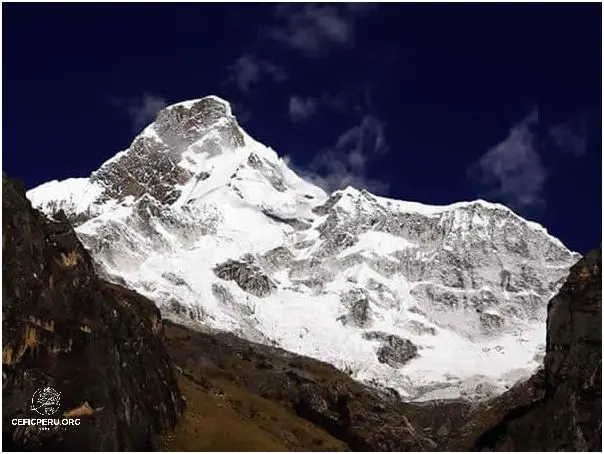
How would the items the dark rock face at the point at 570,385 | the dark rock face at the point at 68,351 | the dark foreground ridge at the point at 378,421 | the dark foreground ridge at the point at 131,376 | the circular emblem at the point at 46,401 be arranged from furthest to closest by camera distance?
the dark foreground ridge at the point at 378,421 → the dark rock face at the point at 570,385 → the dark foreground ridge at the point at 131,376 → the dark rock face at the point at 68,351 → the circular emblem at the point at 46,401

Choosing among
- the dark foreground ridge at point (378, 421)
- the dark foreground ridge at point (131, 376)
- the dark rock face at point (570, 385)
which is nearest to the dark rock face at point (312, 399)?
the dark foreground ridge at point (378, 421)

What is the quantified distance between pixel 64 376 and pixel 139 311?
83.8 feet

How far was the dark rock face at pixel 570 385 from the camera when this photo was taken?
60031 mm

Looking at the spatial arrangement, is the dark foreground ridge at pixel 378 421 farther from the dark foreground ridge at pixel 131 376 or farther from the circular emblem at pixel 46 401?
the circular emblem at pixel 46 401

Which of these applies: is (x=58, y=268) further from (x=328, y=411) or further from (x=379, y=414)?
(x=379, y=414)

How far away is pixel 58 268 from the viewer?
2307 inches

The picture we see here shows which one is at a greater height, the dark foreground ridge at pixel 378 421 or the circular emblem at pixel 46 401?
the dark foreground ridge at pixel 378 421

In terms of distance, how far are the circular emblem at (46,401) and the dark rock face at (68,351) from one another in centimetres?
31

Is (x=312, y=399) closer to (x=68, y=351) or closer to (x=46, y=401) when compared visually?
(x=68, y=351)

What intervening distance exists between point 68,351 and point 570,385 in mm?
31768

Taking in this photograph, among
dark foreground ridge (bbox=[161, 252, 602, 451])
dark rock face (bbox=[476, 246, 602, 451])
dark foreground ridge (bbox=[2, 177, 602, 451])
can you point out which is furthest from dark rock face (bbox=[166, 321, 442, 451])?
dark rock face (bbox=[476, 246, 602, 451])

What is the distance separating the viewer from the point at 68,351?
175 feet

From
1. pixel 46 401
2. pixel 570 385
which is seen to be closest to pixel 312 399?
pixel 570 385

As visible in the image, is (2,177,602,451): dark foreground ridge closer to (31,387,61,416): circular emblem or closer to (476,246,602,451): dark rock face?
(476,246,602,451): dark rock face
